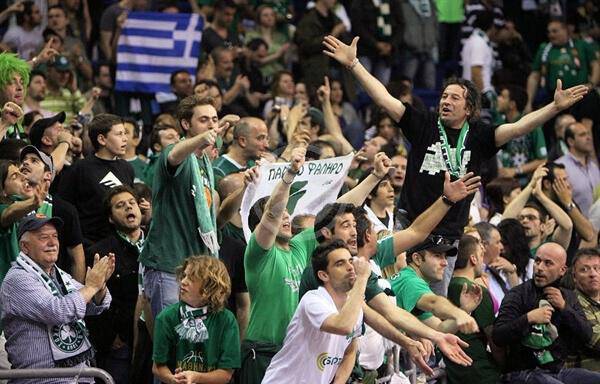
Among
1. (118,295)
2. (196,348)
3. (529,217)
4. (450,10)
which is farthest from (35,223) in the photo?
(450,10)

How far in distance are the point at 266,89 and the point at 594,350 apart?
6.85m

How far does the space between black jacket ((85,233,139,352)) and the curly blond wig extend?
1.29m

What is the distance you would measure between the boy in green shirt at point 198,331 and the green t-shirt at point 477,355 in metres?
2.26

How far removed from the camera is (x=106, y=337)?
10.5 meters

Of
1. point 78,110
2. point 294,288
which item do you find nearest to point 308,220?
point 294,288

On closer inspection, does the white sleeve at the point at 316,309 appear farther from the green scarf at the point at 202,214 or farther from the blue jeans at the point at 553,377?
the blue jeans at the point at 553,377

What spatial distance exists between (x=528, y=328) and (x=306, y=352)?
2795 mm

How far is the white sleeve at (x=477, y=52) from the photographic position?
18.8m

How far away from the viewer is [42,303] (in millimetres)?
9195

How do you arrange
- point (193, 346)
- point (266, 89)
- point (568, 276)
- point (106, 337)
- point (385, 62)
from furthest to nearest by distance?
1. point (385, 62)
2. point (266, 89)
3. point (568, 276)
4. point (106, 337)
5. point (193, 346)

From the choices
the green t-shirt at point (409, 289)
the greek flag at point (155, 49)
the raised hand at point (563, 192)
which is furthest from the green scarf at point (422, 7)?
the green t-shirt at point (409, 289)

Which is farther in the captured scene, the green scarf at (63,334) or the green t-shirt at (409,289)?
the green t-shirt at (409,289)

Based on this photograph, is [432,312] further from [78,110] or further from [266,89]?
[266,89]

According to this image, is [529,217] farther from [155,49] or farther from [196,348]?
[196,348]
